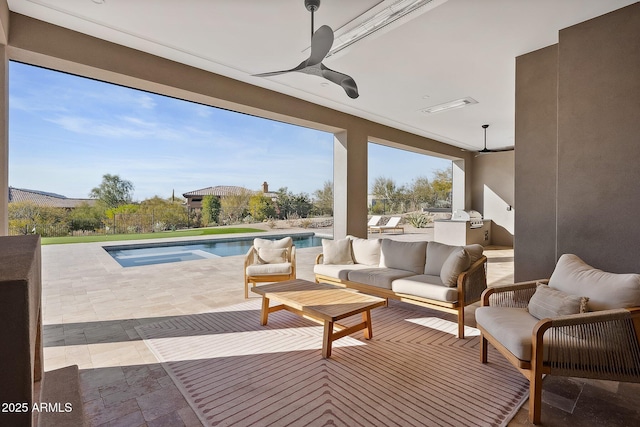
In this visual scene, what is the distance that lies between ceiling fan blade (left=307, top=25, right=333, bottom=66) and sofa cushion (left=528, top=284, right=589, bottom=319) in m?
2.58

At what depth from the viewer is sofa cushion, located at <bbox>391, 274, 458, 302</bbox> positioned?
10.6ft

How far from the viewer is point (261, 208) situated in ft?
44.9

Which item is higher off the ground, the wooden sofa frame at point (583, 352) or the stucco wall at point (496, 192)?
the stucco wall at point (496, 192)

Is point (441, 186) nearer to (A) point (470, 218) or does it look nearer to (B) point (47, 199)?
(A) point (470, 218)

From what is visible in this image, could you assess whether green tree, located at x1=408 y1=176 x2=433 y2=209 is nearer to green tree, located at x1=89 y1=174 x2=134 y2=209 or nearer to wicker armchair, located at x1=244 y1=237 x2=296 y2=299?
wicker armchair, located at x1=244 y1=237 x2=296 y2=299

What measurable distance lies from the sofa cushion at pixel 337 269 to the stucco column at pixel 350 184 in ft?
5.96

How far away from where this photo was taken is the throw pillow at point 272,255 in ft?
15.7

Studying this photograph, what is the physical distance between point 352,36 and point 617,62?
2.50 m

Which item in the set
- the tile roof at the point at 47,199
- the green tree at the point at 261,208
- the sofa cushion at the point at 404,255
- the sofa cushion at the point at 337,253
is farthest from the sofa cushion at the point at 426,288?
the green tree at the point at 261,208

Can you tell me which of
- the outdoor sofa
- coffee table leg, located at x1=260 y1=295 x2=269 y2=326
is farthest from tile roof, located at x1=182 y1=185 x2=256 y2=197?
coffee table leg, located at x1=260 y1=295 x2=269 y2=326

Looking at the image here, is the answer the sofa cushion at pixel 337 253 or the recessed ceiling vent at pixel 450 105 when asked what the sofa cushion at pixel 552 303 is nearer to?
the sofa cushion at pixel 337 253

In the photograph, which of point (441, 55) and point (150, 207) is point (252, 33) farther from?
point (150, 207)

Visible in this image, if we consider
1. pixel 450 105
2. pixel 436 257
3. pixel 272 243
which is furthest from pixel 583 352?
pixel 450 105

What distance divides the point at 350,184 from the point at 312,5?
381 centimetres
